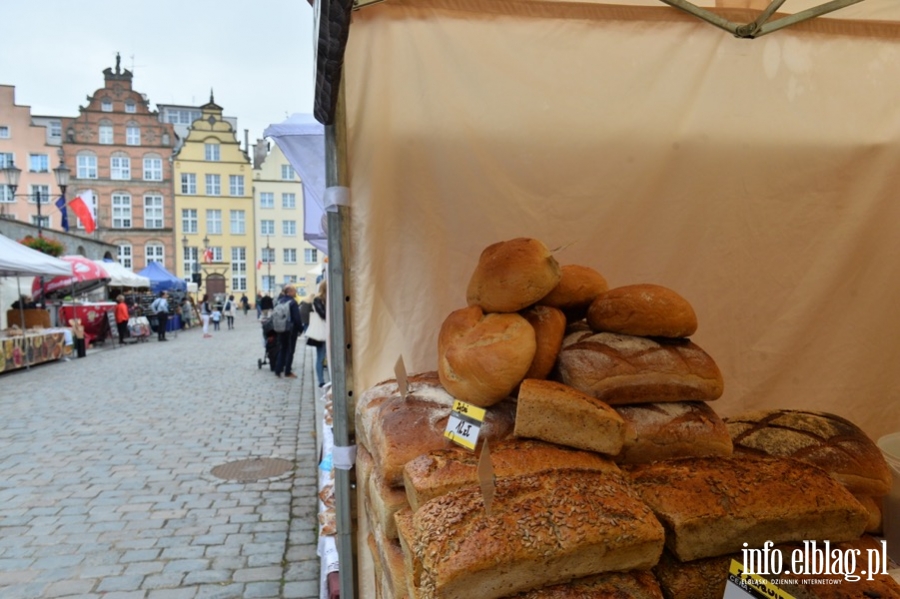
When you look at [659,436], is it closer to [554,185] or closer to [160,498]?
[554,185]

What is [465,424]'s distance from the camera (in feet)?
5.03

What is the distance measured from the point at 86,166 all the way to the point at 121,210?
14.7 ft

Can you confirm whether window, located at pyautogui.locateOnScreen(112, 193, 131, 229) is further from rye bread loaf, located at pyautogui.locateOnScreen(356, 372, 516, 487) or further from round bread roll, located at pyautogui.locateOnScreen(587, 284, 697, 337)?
round bread roll, located at pyautogui.locateOnScreen(587, 284, 697, 337)

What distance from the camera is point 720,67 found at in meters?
2.39

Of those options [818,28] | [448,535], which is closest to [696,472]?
[448,535]

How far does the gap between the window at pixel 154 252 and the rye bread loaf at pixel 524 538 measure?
164ft

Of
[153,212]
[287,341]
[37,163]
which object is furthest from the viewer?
[153,212]

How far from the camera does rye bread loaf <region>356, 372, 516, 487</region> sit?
4.98 ft

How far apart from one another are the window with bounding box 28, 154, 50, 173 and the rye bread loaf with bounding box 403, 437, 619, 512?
2116 inches

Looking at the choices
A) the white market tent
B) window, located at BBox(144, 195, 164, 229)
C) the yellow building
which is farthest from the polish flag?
window, located at BBox(144, 195, 164, 229)

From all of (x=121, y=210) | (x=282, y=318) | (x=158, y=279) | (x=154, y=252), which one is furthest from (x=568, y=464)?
(x=121, y=210)

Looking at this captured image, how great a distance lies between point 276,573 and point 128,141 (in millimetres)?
50863

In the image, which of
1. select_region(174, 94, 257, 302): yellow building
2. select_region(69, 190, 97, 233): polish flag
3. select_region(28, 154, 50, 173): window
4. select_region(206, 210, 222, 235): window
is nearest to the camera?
select_region(69, 190, 97, 233): polish flag

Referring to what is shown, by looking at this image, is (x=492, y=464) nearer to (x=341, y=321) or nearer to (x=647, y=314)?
(x=647, y=314)
